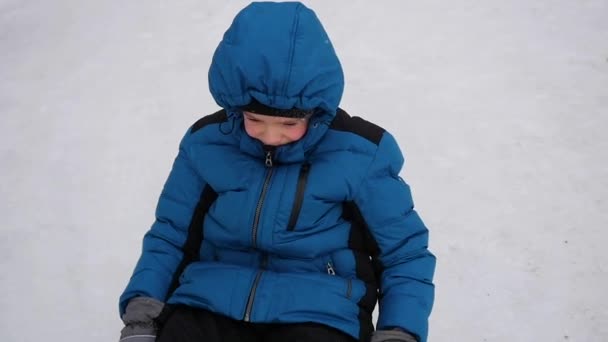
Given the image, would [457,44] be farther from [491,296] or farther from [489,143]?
[491,296]

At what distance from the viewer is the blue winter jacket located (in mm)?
1098

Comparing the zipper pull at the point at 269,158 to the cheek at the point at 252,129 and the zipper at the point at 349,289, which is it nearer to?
the cheek at the point at 252,129

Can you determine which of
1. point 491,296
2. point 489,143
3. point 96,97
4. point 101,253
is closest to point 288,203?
point 491,296

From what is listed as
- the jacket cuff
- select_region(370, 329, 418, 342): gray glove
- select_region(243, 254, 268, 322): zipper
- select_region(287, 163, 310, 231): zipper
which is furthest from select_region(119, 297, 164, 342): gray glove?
select_region(370, 329, 418, 342): gray glove

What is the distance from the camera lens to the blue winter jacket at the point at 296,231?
1.10 m

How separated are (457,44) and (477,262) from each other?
43.9 inches

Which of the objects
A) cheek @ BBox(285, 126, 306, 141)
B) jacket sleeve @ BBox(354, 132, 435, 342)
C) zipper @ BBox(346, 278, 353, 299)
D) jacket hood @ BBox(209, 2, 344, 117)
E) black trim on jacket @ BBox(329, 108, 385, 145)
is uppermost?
jacket hood @ BBox(209, 2, 344, 117)

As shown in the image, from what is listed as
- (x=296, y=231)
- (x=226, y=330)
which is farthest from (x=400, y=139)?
(x=226, y=330)

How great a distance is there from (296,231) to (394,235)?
0.19 metres

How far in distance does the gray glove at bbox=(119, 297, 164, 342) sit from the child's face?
1.27ft

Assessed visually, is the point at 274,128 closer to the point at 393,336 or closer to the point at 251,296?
the point at 251,296

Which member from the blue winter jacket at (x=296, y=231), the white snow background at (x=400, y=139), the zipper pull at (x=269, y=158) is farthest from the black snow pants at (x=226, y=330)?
the white snow background at (x=400, y=139)

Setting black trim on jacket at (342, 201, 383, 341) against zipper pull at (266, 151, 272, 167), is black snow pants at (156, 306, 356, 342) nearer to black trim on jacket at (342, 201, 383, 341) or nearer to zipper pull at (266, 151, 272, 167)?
black trim on jacket at (342, 201, 383, 341)

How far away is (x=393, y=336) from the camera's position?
1076 mm
